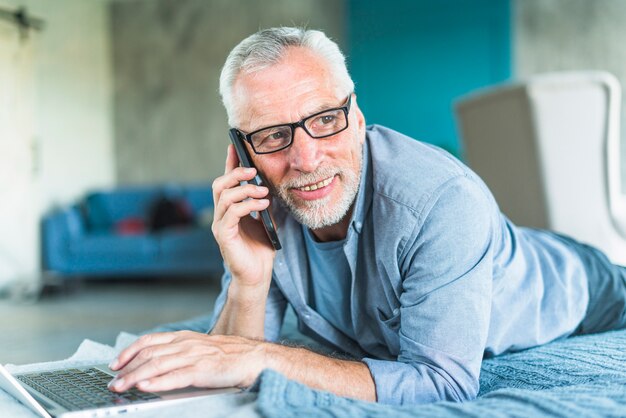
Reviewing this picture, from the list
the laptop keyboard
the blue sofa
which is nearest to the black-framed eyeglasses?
the laptop keyboard

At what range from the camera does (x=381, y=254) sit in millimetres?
1438

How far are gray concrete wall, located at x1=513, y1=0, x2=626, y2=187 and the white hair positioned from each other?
22.3 ft

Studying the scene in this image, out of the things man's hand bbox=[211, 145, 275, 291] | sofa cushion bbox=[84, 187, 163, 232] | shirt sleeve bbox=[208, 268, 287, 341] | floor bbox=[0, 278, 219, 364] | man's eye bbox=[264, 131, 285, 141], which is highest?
man's eye bbox=[264, 131, 285, 141]

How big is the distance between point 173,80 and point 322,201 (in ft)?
26.6

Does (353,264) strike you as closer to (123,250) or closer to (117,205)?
(123,250)

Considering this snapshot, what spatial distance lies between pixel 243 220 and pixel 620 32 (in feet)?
23.1

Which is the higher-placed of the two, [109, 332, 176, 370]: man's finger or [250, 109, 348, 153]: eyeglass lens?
[250, 109, 348, 153]: eyeglass lens

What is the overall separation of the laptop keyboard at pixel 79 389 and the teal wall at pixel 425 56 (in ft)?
21.5

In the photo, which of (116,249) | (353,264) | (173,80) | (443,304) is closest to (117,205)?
(116,249)

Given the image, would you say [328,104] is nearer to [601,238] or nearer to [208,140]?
[601,238]

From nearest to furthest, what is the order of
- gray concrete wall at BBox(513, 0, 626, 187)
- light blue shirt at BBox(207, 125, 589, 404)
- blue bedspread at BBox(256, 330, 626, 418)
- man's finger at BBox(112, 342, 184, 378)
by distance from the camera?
blue bedspread at BBox(256, 330, 626, 418)
man's finger at BBox(112, 342, 184, 378)
light blue shirt at BBox(207, 125, 589, 404)
gray concrete wall at BBox(513, 0, 626, 187)

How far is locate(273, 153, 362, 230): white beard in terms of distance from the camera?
1.49 metres

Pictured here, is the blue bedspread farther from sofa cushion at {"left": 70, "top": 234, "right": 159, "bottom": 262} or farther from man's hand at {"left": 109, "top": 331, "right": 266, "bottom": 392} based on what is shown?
sofa cushion at {"left": 70, "top": 234, "right": 159, "bottom": 262}

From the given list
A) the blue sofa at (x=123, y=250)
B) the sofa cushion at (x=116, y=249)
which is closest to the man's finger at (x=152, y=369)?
the blue sofa at (x=123, y=250)
